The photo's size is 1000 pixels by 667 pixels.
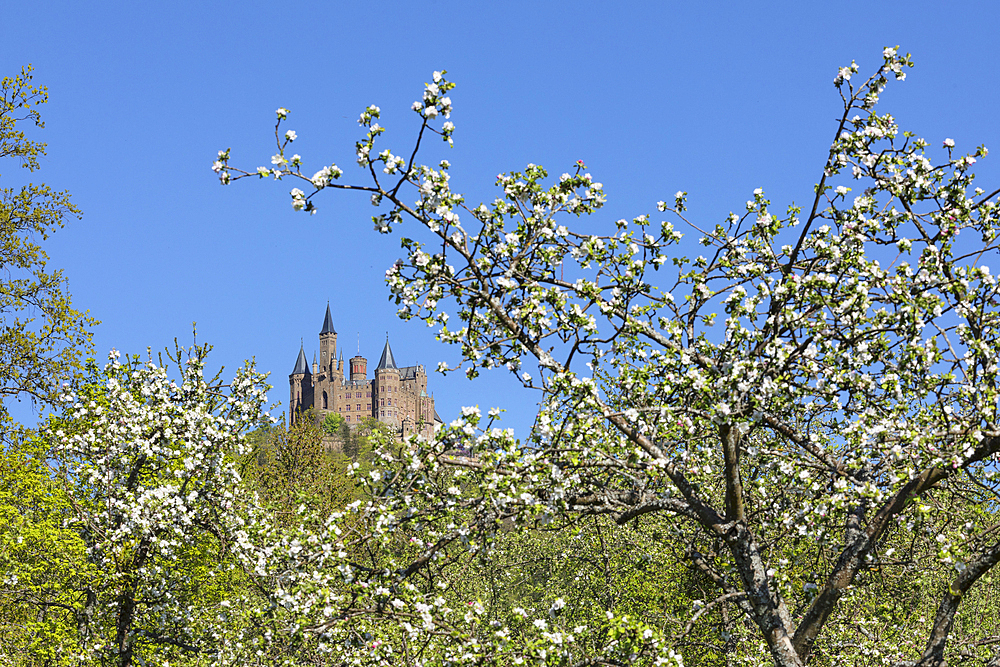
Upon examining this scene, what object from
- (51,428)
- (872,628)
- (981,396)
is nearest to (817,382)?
(981,396)

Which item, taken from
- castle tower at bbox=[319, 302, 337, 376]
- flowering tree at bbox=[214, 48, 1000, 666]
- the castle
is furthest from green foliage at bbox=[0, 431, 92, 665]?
castle tower at bbox=[319, 302, 337, 376]

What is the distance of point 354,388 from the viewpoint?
151625 millimetres

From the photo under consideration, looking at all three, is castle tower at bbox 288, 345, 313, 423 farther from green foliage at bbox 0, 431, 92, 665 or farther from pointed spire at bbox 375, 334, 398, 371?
green foliage at bbox 0, 431, 92, 665

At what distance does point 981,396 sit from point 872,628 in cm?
832

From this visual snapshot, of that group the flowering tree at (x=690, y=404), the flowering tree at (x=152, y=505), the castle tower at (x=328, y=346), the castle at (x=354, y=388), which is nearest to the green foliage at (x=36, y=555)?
the flowering tree at (x=152, y=505)

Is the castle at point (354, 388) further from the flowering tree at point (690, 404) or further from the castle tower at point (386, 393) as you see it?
the flowering tree at point (690, 404)

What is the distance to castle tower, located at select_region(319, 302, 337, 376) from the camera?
153m

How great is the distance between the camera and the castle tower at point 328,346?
153 metres

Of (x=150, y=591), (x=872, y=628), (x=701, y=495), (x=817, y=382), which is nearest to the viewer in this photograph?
(x=817, y=382)

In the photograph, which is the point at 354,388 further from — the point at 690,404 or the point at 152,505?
the point at 690,404

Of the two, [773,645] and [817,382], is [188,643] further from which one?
[817,382]

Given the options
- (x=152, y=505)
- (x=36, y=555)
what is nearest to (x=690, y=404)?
(x=152, y=505)

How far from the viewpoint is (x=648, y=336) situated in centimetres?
829

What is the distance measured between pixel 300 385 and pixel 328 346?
891 cm
